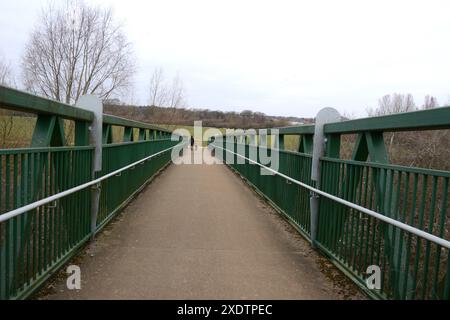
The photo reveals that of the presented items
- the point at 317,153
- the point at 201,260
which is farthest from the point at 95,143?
the point at 317,153

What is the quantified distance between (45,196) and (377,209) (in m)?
3.09

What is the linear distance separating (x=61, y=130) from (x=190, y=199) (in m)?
4.76

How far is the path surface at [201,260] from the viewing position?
11.6 feet

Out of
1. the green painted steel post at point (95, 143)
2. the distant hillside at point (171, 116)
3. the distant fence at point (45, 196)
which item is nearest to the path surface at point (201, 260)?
the distant fence at point (45, 196)

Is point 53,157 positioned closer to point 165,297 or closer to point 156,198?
point 165,297

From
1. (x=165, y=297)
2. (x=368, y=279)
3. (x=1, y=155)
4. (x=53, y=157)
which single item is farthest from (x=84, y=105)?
(x=368, y=279)

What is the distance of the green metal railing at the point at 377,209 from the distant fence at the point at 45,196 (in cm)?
288

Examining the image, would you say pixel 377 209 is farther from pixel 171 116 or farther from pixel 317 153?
pixel 171 116

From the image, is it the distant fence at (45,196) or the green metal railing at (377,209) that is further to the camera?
the distant fence at (45,196)

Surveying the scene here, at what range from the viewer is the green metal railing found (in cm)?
276

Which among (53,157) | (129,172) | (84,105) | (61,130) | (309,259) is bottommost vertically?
(309,259)

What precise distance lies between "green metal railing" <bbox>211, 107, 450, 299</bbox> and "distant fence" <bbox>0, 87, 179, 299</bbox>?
288 centimetres

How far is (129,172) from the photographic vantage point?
7602 mm

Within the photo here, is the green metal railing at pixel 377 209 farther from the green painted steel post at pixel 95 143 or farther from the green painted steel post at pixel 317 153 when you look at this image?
the green painted steel post at pixel 95 143
